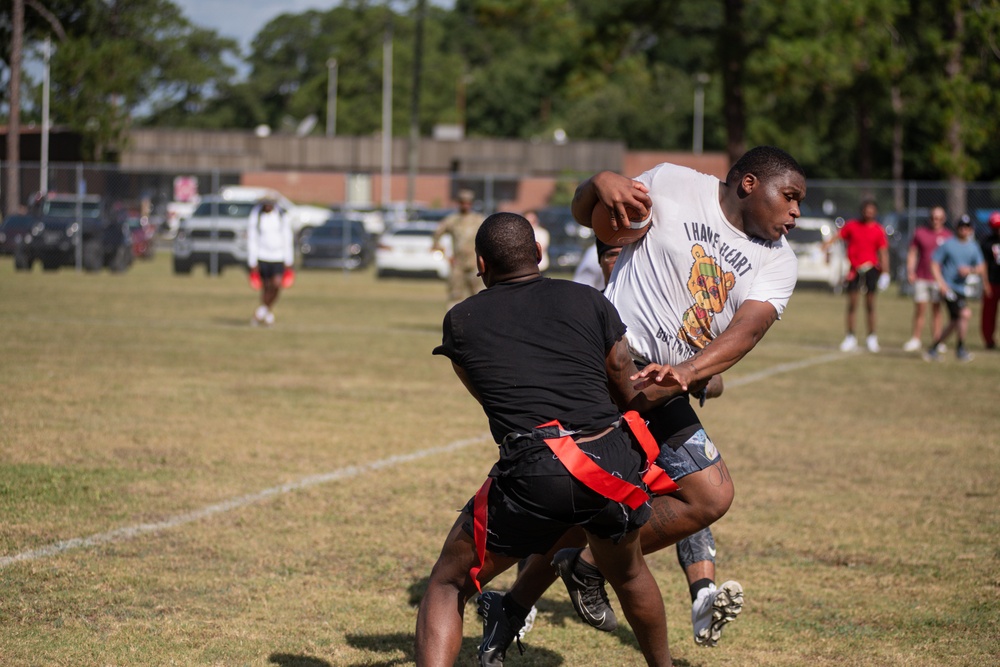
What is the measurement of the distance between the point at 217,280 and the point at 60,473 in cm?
2386

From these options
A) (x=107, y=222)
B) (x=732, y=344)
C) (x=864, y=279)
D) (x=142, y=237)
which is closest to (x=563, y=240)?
(x=107, y=222)

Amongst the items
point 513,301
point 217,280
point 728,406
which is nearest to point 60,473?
point 513,301

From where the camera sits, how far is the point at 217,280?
1222 inches

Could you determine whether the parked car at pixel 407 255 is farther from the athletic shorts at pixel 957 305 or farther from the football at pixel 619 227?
the football at pixel 619 227

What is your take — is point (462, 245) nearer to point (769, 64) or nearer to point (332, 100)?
point (769, 64)

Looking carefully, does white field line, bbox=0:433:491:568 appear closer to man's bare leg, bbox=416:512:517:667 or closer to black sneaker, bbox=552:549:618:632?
black sneaker, bbox=552:549:618:632

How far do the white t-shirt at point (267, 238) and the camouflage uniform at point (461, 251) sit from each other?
239 cm

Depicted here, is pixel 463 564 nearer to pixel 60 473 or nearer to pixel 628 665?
pixel 628 665

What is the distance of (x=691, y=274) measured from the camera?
459 centimetres

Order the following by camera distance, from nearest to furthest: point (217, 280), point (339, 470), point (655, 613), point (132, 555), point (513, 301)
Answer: point (513, 301) → point (655, 613) → point (132, 555) → point (339, 470) → point (217, 280)

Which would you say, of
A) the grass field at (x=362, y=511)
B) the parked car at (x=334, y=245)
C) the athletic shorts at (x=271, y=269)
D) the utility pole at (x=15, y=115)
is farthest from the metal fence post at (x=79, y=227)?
the grass field at (x=362, y=511)

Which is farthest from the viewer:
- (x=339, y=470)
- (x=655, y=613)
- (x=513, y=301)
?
(x=339, y=470)

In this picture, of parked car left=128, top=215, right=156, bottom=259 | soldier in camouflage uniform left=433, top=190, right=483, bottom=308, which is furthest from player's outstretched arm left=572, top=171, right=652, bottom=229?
parked car left=128, top=215, right=156, bottom=259

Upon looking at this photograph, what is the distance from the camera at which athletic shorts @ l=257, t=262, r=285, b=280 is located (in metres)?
18.3
